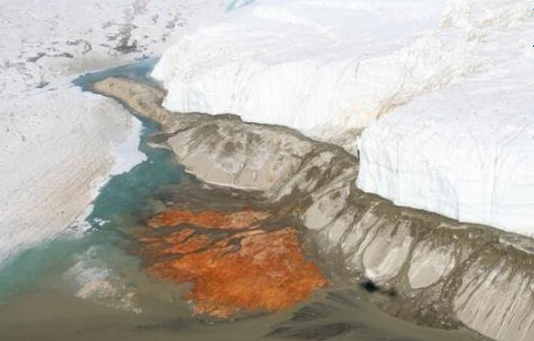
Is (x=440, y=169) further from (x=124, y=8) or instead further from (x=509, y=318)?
(x=124, y=8)

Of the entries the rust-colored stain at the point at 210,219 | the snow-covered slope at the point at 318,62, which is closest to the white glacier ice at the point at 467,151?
the snow-covered slope at the point at 318,62

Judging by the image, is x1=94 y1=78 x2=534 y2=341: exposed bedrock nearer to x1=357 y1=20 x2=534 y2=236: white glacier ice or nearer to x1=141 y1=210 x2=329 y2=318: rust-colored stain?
x1=357 y1=20 x2=534 y2=236: white glacier ice

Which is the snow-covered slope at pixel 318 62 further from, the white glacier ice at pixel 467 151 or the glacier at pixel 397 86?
the white glacier ice at pixel 467 151

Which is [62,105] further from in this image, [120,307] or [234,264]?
[120,307]

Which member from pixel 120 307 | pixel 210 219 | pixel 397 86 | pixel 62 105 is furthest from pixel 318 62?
pixel 62 105

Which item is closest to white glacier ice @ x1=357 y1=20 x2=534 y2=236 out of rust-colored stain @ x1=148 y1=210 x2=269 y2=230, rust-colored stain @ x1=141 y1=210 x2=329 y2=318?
rust-colored stain @ x1=141 y1=210 x2=329 y2=318

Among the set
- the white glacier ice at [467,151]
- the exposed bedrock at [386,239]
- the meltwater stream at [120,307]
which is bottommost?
the meltwater stream at [120,307]
